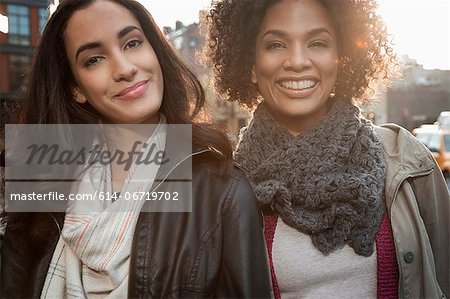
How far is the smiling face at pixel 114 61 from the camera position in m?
1.85

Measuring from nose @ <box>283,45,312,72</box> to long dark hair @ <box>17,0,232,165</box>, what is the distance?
425mm

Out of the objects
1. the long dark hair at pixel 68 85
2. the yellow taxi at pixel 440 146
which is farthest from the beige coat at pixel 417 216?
the yellow taxi at pixel 440 146

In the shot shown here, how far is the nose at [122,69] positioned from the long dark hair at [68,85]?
0.60 feet

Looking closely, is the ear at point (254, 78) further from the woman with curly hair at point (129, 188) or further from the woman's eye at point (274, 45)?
the woman with curly hair at point (129, 188)

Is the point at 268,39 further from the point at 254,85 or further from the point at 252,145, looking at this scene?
the point at 252,145

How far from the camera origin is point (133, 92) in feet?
6.07

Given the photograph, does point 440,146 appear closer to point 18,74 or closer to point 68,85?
point 18,74

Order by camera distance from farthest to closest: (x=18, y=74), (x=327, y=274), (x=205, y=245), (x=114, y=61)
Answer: (x=18, y=74) → (x=327, y=274) → (x=114, y=61) → (x=205, y=245)

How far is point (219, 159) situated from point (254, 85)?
0.68m

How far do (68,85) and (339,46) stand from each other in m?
1.21

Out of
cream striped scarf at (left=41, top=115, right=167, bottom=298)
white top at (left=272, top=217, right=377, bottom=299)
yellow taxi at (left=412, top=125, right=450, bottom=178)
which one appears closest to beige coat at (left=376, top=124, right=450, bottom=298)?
white top at (left=272, top=217, right=377, bottom=299)

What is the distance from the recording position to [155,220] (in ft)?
5.77

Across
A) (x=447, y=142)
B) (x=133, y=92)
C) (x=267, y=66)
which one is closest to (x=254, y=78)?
(x=267, y=66)

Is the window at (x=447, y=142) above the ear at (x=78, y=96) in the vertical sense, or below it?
above
